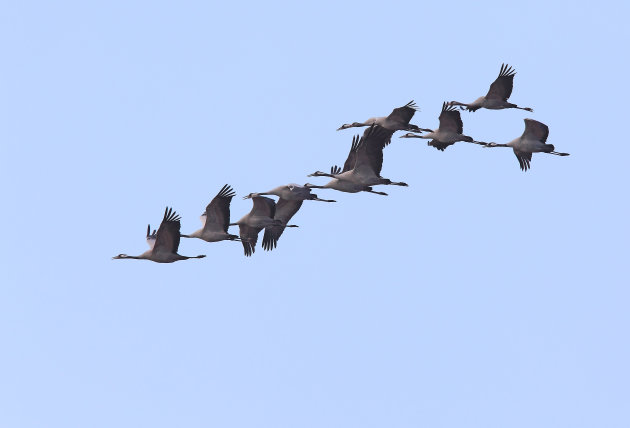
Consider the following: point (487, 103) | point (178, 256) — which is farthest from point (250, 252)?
point (487, 103)

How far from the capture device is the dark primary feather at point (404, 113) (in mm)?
37562

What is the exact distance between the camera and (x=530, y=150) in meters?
38.8

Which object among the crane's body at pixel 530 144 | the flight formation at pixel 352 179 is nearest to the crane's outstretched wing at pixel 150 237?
the flight formation at pixel 352 179

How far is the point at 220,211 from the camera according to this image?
3731cm

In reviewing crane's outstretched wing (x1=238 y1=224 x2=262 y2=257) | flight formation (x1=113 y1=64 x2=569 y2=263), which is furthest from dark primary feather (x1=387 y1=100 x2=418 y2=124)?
crane's outstretched wing (x1=238 y1=224 x2=262 y2=257)

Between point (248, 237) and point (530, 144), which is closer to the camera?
point (530, 144)

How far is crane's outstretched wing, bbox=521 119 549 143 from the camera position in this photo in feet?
125

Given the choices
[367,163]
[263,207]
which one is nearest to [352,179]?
[367,163]

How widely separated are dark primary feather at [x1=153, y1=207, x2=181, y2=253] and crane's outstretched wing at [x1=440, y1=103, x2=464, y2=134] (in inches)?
287

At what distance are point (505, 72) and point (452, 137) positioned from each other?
2.05m

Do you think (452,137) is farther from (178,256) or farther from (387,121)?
(178,256)

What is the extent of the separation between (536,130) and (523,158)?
41.0 inches

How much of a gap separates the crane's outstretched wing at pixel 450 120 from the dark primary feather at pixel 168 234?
728cm

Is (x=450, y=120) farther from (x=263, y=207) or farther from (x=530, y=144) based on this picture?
(x=263, y=207)
